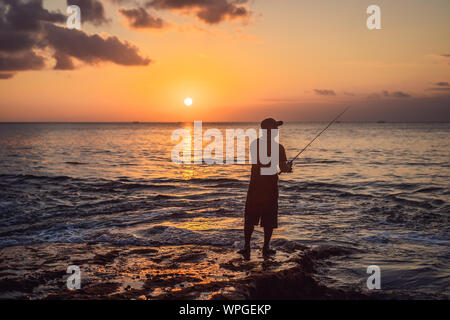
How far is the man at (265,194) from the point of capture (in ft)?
19.5

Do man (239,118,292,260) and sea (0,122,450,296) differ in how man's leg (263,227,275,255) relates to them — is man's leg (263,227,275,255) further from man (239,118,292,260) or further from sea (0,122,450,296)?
sea (0,122,450,296)

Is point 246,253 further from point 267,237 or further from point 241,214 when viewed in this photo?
point 241,214

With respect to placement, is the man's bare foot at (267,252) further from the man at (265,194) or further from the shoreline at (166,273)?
the shoreline at (166,273)

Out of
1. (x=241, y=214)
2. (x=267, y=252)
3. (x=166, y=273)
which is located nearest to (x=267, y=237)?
(x=267, y=252)

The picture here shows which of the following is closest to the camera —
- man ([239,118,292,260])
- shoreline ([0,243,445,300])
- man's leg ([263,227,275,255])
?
shoreline ([0,243,445,300])

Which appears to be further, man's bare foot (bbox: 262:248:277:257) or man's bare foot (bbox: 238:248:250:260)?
man's bare foot (bbox: 262:248:277:257)

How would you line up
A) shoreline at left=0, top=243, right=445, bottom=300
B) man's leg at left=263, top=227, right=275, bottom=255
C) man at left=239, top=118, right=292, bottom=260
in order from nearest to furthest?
shoreline at left=0, top=243, right=445, bottom=300 → man at left=239, top=118, right=292, bottom=260 → man's leg at left=263, top=227, right=275, bottom=255

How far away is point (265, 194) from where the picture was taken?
6027 mm

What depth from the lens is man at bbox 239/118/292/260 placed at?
595cm

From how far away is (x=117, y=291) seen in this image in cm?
455

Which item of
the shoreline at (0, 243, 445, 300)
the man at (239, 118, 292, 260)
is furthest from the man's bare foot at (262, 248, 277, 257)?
the shoreline at (0, 243, 445, 300)
